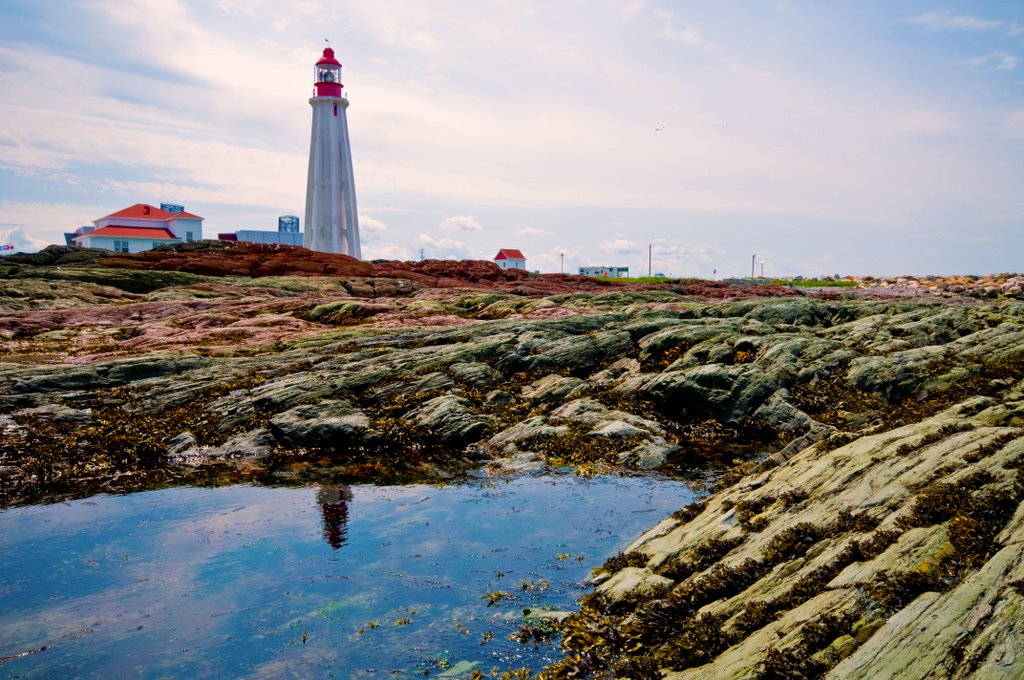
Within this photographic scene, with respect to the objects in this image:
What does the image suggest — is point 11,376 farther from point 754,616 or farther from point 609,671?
point 754,616

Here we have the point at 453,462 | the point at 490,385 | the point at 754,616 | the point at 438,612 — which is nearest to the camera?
the point at 754,616

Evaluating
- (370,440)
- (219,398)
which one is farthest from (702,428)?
(219,398)

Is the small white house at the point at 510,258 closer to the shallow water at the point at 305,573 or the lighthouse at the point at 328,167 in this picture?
the lighthouse at the point at 328,167

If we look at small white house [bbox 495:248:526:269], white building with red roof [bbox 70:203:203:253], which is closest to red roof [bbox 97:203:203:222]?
white building with red roof [bbox 70:203:203:253]

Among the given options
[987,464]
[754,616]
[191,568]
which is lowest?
[191,568]

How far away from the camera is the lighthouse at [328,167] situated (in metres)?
101

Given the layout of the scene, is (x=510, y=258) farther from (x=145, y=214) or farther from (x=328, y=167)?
(x=145, y=214)

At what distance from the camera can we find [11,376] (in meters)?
30.0

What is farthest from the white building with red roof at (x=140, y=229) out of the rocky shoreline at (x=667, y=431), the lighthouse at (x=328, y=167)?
the rocky shoreline at (x=667, y=431)

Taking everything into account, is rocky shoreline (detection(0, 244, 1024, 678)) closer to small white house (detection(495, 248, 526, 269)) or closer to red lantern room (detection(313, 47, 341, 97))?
red lantern room (detection(313, 47, 341, 97))

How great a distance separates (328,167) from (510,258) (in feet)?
215

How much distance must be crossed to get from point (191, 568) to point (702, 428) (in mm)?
19692

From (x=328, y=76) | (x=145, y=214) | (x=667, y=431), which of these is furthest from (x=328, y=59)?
(x=667, y=431)

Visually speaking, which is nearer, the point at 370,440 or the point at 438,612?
the point at 438,612
